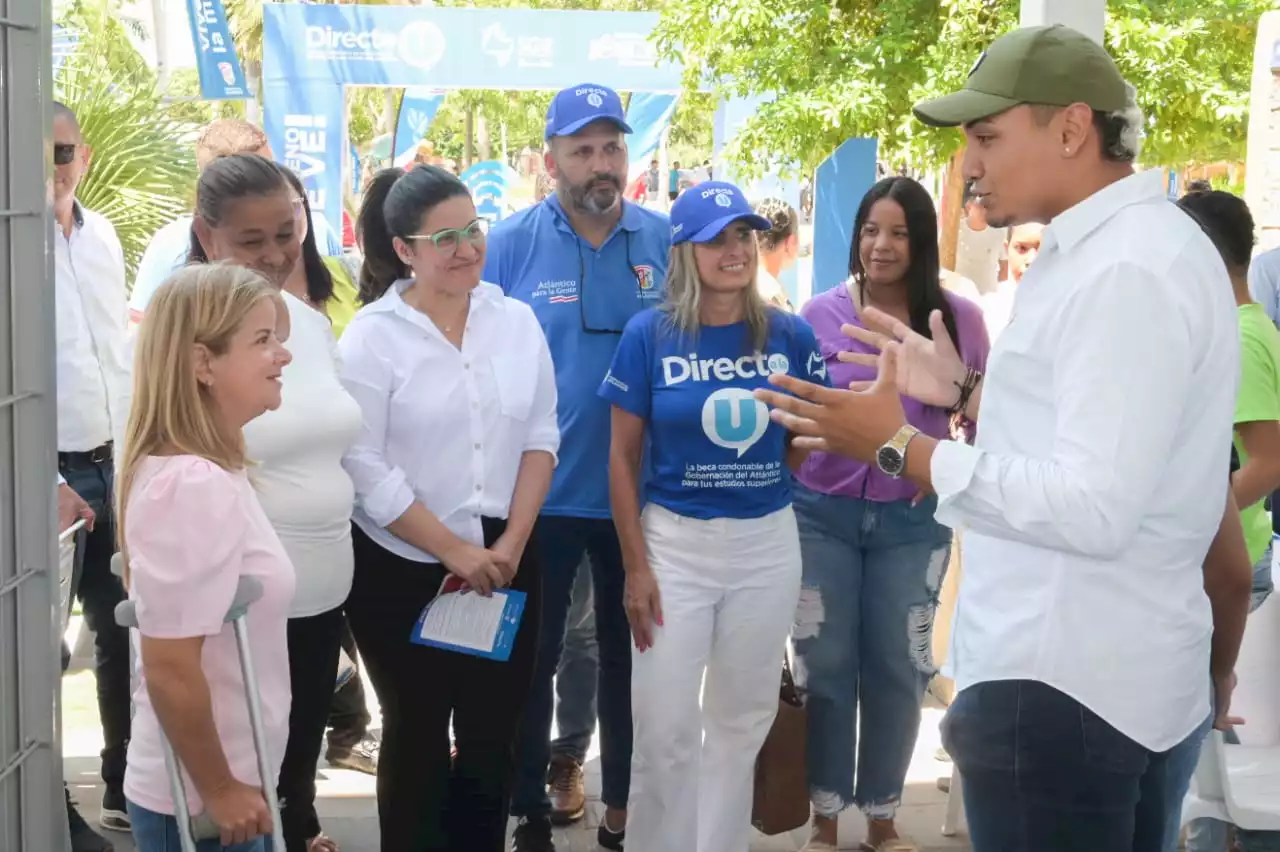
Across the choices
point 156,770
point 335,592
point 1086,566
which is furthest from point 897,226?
point 156,770

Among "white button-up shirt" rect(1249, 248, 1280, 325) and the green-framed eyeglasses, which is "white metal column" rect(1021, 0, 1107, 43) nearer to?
the green-framed eyeglasses

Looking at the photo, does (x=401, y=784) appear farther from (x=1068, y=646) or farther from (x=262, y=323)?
(x=1068, y=646)

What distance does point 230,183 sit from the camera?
2.92 metres

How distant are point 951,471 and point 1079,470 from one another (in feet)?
0.62

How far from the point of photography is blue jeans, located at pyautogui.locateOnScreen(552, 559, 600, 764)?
4121 mm

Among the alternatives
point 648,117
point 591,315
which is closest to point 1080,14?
point 591,315

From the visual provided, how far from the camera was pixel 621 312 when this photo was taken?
379 cm

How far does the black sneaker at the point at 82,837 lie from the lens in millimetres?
3631

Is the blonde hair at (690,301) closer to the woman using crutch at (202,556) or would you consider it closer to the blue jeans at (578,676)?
the blue jeans at (578,676)

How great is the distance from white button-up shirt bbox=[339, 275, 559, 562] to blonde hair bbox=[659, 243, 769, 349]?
0.42 meters

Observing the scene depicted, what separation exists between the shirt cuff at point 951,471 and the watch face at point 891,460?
0.07 metres

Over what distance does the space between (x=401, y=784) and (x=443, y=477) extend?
73 cm

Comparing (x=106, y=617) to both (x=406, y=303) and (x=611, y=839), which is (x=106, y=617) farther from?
(x=611, y=839)

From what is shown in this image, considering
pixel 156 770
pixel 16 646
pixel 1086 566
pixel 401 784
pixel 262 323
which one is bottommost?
pixel 401 784
